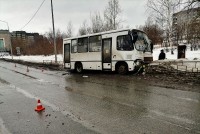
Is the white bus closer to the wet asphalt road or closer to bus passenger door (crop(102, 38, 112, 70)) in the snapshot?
bus passenger door (crop(102, 38, 112, 70))

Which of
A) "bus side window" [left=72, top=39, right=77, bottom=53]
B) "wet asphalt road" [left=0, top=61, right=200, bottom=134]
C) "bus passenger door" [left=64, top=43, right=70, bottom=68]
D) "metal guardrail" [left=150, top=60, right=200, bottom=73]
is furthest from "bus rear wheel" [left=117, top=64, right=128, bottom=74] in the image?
"bus passenger door" [left=64, top=43, right=70, bottom=68]

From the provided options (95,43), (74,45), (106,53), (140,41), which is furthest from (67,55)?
(140,41)

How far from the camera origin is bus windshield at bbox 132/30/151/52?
46.9 feet

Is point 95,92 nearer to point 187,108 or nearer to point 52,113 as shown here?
point 52,113

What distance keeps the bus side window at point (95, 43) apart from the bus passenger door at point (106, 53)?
1.65 feet

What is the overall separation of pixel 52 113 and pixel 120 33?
30.4 feet

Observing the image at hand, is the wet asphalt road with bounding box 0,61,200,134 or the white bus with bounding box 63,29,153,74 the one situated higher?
the white bus with bounding box 63,29,153,74

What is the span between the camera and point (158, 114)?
6094 mm

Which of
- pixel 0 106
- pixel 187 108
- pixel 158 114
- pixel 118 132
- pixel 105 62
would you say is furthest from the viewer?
pixel 105 62

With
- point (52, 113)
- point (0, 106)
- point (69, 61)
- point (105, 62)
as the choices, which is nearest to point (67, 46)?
point (69, 61)

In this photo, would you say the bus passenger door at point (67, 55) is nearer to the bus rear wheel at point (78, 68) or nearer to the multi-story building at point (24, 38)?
the bus rear wheel at point (78, 68)

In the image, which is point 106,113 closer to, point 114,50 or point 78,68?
point 114,50

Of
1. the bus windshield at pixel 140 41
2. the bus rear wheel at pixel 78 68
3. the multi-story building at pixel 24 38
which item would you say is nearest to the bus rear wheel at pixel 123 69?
the bus windshield at pixel 140 41

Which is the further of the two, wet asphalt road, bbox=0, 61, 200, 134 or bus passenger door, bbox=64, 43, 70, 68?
bus passenger door, bbox=64, 43, 70, 68
